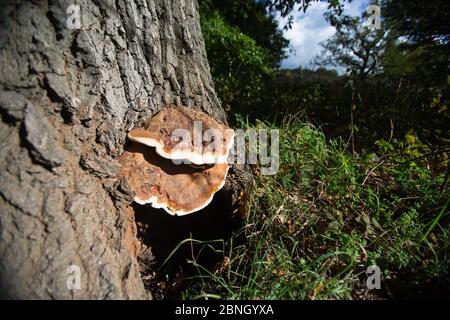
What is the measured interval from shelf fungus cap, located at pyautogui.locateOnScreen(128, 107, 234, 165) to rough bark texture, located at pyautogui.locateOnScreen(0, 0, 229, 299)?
0.15 m

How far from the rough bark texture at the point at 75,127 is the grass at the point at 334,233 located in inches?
25.1

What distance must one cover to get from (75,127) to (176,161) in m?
0.59

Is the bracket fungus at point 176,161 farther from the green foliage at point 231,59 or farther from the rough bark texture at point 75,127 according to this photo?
the green foliage at point 231,59

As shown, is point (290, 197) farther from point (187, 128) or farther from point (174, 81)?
point (174, 81)

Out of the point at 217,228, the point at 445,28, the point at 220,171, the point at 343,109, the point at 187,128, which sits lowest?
the point at 217,228

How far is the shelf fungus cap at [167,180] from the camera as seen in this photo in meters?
1.78

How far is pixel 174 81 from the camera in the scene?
80.8 inches

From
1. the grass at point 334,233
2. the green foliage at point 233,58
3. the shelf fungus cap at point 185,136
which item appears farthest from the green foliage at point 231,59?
the shelf fungus cap at point 185,136

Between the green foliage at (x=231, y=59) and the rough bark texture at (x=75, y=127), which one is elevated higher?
the green foliage at (x=231, y=59)

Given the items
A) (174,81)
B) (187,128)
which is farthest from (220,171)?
(174,81)

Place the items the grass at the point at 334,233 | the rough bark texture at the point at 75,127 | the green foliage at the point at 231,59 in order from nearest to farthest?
the rough bark texture at the point at 75,127 < the grass at the point at 334,233 < the green foliage at the point at 231,59

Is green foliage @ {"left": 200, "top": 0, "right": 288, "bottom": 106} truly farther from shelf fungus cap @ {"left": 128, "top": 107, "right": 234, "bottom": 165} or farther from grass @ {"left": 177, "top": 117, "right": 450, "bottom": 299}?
shelf fungus cap @ {"left": 128, "top": 107, "right": 234, "bottom": 165}

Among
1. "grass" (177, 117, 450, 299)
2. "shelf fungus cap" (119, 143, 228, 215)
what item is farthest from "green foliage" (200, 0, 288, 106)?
"shelf fungus cap" (119, 143, 228, 215)
